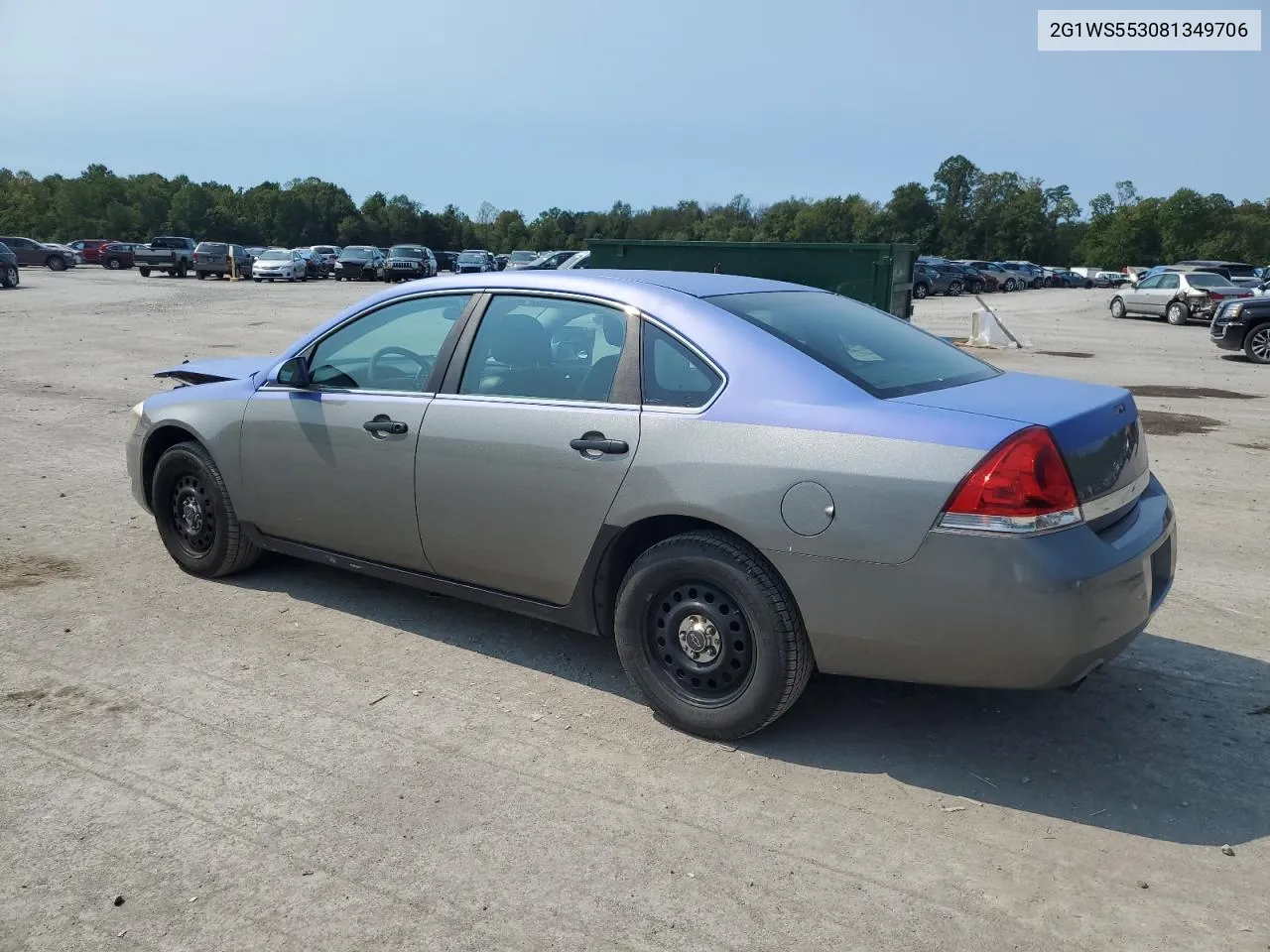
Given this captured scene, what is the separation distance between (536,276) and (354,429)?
3.45 feet

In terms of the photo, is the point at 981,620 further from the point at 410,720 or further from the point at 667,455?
the point at 410,720

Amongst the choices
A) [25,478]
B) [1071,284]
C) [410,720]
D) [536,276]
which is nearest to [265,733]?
[410,720]

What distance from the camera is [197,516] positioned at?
5.52m

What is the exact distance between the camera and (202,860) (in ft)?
10.2

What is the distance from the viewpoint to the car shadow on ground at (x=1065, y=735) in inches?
136

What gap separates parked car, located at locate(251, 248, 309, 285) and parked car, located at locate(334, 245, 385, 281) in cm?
203

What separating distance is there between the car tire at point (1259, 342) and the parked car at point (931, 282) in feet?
99.4

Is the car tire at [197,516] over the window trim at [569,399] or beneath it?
beneath

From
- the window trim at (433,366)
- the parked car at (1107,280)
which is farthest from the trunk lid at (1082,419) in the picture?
the parked car at (1107,280)

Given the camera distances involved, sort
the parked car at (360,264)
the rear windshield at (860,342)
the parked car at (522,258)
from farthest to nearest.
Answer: the parked car at (360,264), the parked car at (522,258), the rear windshield at (860,342)

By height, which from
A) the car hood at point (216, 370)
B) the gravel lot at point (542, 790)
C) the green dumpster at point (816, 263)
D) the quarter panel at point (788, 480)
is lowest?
the gravel lot at point (542, 790)

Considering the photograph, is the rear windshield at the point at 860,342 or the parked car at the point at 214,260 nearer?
the rear windshield at the point at 860,342

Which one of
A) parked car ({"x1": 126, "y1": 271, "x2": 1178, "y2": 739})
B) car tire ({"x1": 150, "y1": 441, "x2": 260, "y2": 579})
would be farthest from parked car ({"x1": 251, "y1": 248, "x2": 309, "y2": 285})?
parked car ({"x1": 126, "y1": 271, "x2": 1178, "y2": 739})

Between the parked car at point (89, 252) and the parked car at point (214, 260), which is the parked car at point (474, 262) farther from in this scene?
the parked car at point (89, 252)
